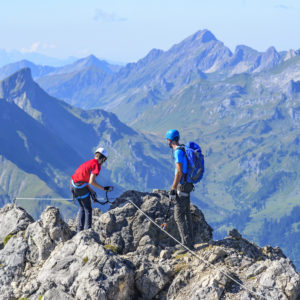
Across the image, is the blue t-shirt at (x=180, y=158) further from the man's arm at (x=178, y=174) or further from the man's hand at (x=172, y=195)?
the man's hand at (x=172, y=195)

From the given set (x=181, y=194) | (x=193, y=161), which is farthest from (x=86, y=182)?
(x=193, y=161)

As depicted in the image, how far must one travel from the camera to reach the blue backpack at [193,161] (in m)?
21.8

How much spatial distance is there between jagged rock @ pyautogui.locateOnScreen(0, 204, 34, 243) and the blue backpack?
9369 mm

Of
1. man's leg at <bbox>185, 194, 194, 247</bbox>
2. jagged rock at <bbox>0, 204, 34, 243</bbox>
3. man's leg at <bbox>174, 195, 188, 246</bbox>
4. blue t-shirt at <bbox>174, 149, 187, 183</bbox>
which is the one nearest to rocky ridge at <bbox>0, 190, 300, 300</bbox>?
jagged rock at <bbox>0, 204, 34, 243</bbox>

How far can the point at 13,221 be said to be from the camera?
86.8 feet

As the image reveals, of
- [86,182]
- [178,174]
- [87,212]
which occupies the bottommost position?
[87,212]

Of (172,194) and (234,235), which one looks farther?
(234,235)

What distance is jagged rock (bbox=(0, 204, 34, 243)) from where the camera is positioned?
82.5 ft

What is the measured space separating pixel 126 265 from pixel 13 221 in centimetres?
991

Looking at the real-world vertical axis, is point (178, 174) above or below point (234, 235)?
above

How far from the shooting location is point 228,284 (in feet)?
60.3

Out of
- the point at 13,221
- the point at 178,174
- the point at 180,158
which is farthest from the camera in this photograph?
the point at 13,221

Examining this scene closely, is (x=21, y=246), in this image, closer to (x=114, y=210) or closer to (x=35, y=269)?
(x=35, y=269)

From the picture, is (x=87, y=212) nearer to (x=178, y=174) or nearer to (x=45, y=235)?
(x=45, y=235)
